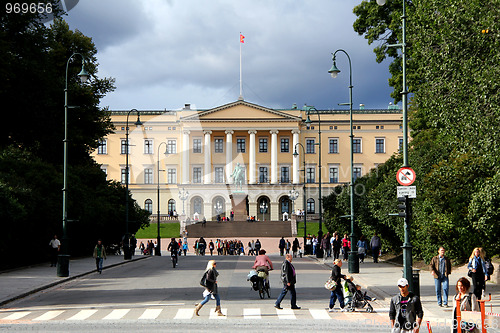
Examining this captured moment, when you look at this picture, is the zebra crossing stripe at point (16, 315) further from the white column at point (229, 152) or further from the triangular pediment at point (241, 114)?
the triangular pediment at point (241, 114)

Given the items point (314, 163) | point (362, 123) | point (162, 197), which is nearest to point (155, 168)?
point (162, 197)

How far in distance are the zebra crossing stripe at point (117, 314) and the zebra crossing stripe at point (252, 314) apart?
3022mm

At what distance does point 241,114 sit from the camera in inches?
4609

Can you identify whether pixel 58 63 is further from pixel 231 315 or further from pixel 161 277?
pixel 231 315

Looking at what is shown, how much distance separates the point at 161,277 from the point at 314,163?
3532 inches

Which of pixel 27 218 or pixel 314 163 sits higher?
pixel 314 163

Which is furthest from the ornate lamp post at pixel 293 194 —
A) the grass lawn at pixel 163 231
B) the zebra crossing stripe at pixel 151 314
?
the zebra crossing stripe at pixel 151 314

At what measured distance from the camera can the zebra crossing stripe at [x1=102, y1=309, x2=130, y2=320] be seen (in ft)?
53.0

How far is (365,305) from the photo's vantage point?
17.8 metres

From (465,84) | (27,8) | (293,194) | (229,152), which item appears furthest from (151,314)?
(229,152)

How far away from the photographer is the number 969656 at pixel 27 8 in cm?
3189

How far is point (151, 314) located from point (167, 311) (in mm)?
691

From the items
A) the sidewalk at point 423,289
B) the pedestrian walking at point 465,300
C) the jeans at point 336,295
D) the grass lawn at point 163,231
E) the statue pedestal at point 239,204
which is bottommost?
the grass lawn at point 163,231

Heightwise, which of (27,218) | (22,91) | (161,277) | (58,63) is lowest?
(161,277)
